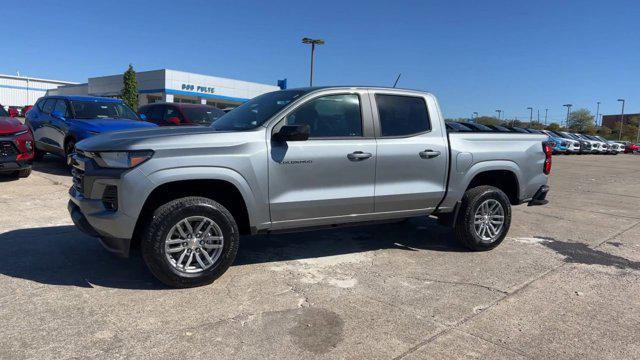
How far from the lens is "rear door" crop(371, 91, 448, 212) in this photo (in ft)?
16.0

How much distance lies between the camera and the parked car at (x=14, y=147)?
8258mm

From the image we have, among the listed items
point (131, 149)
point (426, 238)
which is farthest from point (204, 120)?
point (131, 149)

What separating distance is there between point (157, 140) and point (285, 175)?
1150 mm

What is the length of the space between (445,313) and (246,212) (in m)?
1.94

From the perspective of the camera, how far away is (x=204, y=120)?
11.8 m

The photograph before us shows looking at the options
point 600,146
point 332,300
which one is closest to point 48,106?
point 332,300

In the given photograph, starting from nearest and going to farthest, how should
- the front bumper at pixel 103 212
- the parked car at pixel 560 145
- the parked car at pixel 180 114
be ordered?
the front bumper at pixel 103 212, the parked car at pixel 180 114, the parked car at pixel 560 145

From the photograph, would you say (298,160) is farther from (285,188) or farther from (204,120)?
(204,120)

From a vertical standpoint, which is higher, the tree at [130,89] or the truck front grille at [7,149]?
the tree at [130,89]

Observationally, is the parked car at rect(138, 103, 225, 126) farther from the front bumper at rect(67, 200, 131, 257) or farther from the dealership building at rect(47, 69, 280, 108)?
the dealership building at rect(47, 69, 280, 108)

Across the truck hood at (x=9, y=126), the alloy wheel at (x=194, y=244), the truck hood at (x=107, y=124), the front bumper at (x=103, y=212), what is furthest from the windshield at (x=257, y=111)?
the truck hood at (x=9, y=126)

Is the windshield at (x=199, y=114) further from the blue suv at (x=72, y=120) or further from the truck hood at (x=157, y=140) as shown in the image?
the truck hood at (x=157, y=140)

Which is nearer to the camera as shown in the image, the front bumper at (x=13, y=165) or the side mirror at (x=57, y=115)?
the front bumper at (x=13, y=165)

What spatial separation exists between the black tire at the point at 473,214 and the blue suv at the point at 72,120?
252 inches
